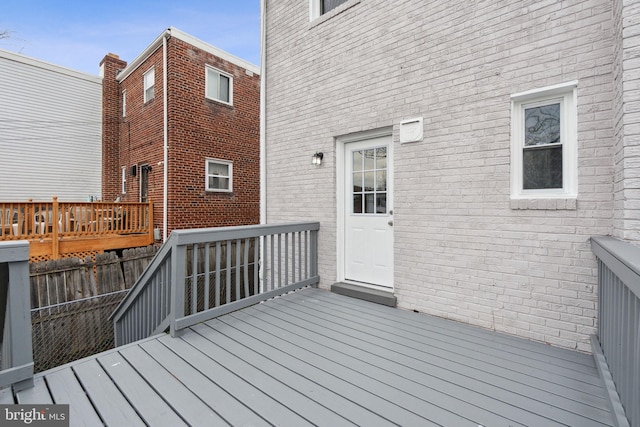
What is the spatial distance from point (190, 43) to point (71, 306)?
7002mm

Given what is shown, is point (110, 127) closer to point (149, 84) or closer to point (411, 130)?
point (149, 84)

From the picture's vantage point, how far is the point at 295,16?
15.8 feet

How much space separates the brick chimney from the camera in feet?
35.0

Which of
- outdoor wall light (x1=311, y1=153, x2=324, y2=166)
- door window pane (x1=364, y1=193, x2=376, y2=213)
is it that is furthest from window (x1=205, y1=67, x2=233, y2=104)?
door window pane (x1=364, y1=193, x2=376, y2=213)

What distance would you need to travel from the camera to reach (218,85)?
9.22m

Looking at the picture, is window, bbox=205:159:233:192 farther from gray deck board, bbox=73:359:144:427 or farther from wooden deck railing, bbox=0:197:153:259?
gray deck board, bbox=73:359:144:427

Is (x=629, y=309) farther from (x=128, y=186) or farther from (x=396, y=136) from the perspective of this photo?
(x=128, y=186)

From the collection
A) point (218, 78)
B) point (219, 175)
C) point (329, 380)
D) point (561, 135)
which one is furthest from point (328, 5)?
point (219, 175)

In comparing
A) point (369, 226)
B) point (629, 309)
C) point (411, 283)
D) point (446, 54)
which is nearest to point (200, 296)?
point (369, 226)

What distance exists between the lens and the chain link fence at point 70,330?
16.9ft

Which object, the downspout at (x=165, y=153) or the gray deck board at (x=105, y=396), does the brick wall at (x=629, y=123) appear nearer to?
the gray deck board at (x=105, y=396)

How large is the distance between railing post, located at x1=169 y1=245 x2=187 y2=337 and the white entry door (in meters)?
2.19

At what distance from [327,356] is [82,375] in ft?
5.58

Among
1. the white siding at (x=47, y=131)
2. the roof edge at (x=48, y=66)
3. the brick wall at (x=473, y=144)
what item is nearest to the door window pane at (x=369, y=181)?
the brick wall at (x=473, y=144)
